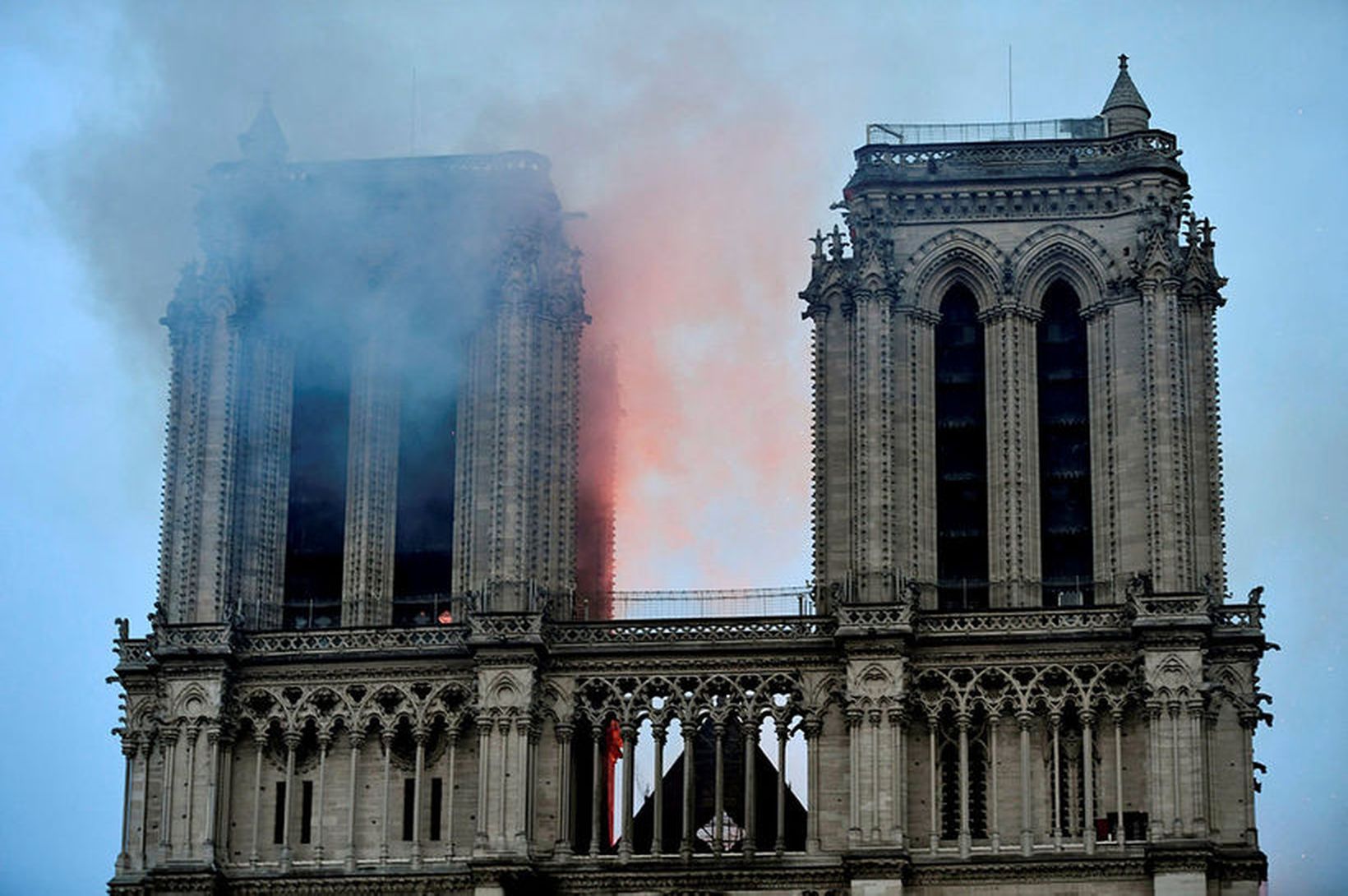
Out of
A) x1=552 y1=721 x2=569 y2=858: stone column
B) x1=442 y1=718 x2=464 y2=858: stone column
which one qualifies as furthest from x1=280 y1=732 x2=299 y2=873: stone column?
x1=552 y1=721 x2=569 y2=858: stone column

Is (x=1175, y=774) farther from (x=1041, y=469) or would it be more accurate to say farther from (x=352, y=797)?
(x=352, y=797)

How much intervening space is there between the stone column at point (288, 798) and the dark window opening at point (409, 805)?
8.68 ft

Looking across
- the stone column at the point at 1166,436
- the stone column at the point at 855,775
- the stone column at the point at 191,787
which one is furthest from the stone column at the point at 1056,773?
the stone column at the point at 191,787

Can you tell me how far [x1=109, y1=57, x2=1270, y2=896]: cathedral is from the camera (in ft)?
258

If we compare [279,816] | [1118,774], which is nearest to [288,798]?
[279,816]

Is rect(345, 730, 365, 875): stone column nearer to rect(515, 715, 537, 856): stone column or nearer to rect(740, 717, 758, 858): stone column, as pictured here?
rect(515, 715, 537, 856): stone column

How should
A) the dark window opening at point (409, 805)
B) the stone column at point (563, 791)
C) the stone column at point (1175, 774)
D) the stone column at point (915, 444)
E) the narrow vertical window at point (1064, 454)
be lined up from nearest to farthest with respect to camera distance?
the stone column at point (1175, 774) → the stone column at point (563, 791) → the dark window opening at point (409, 805) → the stone column at point (915, 444) → the narrow vertical window at point (1064, 454)

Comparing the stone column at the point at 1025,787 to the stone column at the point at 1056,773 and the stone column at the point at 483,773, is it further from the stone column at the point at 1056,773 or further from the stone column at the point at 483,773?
the stone column at the point at 483,773

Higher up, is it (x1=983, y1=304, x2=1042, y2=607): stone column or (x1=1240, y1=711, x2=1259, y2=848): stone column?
(x1=983, y1=304, x2=1042, y2=607): stone column

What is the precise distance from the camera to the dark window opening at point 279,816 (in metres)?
80.7

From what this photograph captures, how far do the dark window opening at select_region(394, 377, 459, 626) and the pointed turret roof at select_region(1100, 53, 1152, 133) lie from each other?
17754 millimetres


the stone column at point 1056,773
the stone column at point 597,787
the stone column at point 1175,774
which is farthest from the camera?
the stone column at point 597,787

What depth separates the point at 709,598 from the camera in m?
82.1

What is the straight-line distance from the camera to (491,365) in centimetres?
8281
